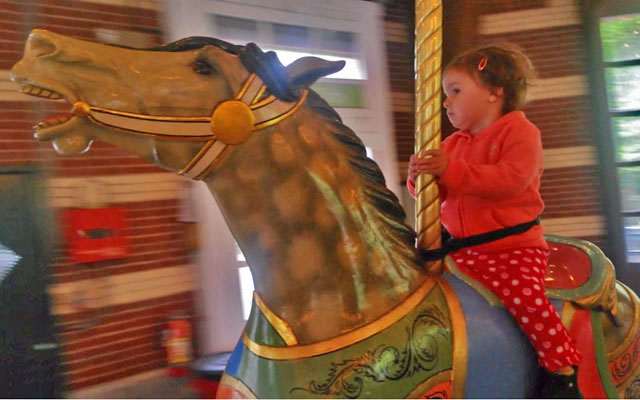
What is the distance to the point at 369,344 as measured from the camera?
854 millimetres

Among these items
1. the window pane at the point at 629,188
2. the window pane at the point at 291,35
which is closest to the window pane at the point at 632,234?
the window pane at the point at 629,188

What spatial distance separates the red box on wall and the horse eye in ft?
6.06

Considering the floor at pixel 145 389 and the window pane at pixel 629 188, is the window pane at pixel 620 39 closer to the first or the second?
the window pane at pixel 629 188

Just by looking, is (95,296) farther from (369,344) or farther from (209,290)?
(369,344)

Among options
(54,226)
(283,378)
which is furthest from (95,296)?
(283,378)

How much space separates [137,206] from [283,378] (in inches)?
78.6

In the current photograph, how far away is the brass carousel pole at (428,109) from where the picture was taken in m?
1.04

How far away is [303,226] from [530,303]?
43 cm

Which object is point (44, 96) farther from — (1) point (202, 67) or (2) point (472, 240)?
(2) point (472, 240)

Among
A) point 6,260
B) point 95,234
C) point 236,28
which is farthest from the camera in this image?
point 236,28

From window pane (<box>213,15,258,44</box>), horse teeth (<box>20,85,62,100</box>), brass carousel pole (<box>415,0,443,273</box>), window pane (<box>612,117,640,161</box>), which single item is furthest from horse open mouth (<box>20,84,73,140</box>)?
window pane (<box>612,117,640,161</box>)

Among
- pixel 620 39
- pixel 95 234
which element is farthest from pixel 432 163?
pixel 620 39

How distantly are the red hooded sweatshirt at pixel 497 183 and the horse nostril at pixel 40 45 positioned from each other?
0.68 metres

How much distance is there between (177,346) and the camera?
102 inches
